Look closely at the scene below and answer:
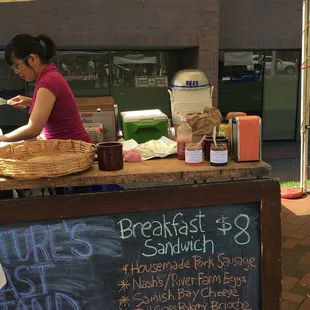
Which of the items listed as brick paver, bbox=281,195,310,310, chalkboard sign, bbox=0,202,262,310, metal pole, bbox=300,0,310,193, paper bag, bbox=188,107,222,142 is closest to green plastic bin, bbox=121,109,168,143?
paper bag, bbox=188,107,222,142

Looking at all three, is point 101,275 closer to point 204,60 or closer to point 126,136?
point 126,136

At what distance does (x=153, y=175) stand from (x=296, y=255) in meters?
2.48

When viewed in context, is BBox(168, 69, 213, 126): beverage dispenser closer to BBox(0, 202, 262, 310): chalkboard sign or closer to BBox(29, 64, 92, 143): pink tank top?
BBox(29, 64, 92, 143): pink tank top

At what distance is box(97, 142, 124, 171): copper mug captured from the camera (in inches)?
88.3

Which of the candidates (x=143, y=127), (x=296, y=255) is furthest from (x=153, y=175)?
(x=296, y=255)

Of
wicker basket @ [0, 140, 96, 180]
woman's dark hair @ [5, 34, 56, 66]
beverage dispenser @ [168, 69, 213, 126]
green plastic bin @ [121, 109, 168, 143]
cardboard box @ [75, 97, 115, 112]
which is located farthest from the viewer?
beverage dispenser @ [168, 69, 213, 126]

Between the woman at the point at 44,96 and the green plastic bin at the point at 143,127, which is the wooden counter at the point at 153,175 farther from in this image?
the green plastic bin at the point at 143,127

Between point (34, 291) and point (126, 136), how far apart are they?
4.24ft

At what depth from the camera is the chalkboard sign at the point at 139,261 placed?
2219mm

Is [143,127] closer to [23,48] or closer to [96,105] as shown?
[96,105]

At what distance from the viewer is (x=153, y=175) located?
219cm

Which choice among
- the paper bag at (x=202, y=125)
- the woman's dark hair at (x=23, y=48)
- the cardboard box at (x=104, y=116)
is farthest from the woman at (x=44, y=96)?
the paper bag at (x=202, y=125)

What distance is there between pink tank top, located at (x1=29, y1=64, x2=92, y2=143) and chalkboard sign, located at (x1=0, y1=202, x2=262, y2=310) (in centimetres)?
76

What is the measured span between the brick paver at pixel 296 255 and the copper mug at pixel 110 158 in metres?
1.88
